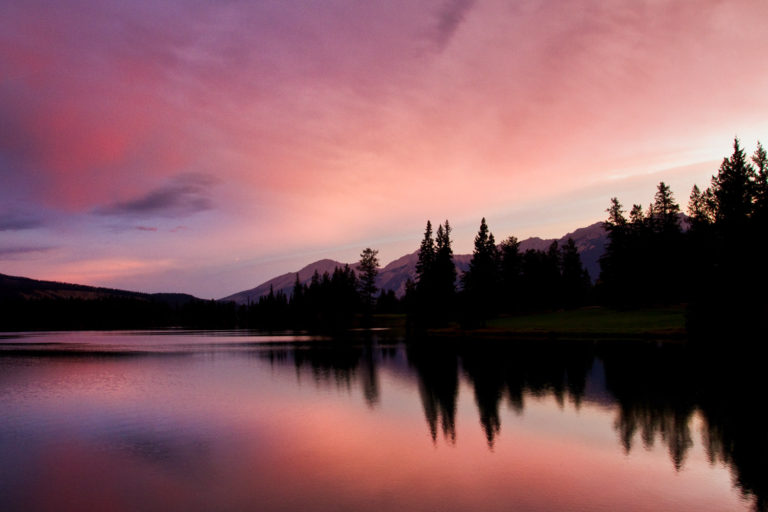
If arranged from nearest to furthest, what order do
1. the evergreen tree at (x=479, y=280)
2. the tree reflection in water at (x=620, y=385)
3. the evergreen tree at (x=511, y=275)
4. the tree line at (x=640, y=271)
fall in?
1. the tree reflection in water at (x=620, y=385)
2. the tree line at (x=640, y=271)
3. the evergreen tree at (x=479, y=280)
4. the evergreen tree at (x=511, y=275)

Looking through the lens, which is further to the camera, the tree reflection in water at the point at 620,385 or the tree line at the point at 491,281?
the tree line at the point at 491,281

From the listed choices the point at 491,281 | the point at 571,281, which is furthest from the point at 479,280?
the point at 571,281

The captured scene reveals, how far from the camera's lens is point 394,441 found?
1989cm

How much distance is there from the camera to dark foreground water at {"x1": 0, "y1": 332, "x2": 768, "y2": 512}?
44.7 ft

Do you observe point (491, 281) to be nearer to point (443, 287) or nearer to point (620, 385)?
point (443, 287)

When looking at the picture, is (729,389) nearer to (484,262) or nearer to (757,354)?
(757,354)

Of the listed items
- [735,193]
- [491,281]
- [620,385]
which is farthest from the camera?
[491,281]

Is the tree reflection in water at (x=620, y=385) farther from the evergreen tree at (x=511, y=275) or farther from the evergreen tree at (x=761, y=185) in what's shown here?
the evergreen tree at (x=511, y=275)

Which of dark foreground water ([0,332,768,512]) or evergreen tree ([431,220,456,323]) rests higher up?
evergreen tree ([431,220,456,323])

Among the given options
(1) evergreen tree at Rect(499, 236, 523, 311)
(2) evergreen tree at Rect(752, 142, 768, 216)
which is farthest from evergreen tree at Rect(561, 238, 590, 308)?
(2) evergreen tree at Rect(752, 142, 768, 216)

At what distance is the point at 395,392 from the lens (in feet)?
107

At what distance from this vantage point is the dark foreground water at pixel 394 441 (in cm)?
1363

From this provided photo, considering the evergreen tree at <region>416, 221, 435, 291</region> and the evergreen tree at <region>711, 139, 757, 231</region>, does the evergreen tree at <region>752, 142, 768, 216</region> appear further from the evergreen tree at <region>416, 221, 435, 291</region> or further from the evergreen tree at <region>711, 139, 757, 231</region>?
the evergreen tree at <region>416, 221, 435, 291</region>

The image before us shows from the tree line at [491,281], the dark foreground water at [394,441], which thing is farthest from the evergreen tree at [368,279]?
the dark foreground water at [394,441]
